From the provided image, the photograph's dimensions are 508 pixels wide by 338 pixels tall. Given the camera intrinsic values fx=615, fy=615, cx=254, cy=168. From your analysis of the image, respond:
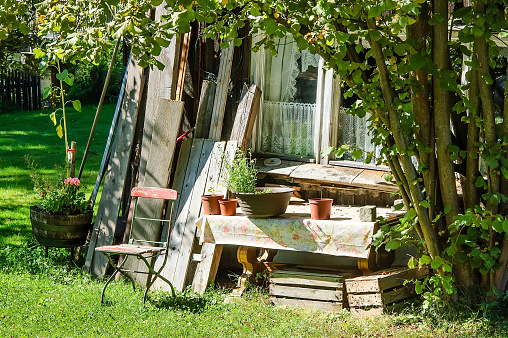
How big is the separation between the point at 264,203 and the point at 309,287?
91cm

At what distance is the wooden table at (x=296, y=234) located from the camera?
5.31 metres

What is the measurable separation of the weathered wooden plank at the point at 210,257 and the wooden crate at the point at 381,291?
1438 millimetres

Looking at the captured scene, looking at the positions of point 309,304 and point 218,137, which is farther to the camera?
point 218,137

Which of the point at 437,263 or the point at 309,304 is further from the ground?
the point at 437,263

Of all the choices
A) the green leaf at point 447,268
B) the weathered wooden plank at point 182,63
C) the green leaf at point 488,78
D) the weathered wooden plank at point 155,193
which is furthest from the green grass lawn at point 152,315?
the weathered wooden plank at point 182,63

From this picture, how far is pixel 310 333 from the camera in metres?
5.14

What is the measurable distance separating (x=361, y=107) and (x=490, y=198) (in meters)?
1.25

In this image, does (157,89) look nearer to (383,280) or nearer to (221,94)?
(221,94)

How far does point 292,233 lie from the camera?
5586mm

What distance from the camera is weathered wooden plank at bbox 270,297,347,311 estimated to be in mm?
5602

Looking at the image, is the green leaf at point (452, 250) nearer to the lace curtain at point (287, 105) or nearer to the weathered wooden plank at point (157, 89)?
the lace curtain at point (287, 105)

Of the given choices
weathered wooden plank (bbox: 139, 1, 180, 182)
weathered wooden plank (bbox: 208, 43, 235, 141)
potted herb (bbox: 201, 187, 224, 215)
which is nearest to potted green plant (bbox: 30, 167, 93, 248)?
weathered wooden plank (bbox: 139, 1, 180, 182)

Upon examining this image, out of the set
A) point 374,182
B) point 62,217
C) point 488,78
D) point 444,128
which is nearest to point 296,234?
point 374,182

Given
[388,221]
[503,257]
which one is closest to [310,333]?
[388,221]
